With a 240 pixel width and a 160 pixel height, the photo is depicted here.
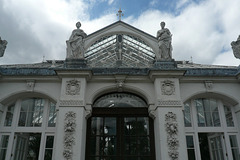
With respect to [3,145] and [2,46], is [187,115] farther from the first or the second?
[2,46]

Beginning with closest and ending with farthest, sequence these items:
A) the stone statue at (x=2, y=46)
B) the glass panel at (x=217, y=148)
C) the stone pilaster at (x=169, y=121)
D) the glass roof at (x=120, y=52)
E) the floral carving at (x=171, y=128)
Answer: the stone pilaster at (x=169, y=121) → the floral carving at (x=171, y=128) → the glass panel at (x=217, y=148) → the stone statue at (x=2, y=46) → the glass roof at (x=120, y=52)

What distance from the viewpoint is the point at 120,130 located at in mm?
7879

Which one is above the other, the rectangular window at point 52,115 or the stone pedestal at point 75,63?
the stone pedestal at point 75,63

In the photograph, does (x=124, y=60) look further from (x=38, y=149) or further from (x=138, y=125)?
(x=38, y=149)

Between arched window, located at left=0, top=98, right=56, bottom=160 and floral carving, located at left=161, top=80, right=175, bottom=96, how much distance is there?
447 centimetres

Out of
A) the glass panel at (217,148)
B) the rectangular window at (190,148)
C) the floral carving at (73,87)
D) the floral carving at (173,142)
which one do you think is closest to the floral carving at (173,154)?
the floral carving at (173,142)

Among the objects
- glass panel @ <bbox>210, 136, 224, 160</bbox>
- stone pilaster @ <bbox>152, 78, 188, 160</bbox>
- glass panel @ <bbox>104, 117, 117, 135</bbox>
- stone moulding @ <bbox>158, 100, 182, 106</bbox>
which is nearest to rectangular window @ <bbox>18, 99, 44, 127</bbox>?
glass panel @ <bbox>104, 117, 117, 135</bbox>

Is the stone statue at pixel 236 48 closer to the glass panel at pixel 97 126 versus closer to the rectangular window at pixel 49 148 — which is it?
the glass panel at pixel 97 126

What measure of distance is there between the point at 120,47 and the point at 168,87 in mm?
3185

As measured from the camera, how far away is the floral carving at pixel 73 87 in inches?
296

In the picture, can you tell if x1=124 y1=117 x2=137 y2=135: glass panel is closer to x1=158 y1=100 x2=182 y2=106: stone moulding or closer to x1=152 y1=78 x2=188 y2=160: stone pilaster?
x1=152 y1=78 x2=188 y2=160: stone pilaster

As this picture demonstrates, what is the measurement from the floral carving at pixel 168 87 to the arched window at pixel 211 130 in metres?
1.22

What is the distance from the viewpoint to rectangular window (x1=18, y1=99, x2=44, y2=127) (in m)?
8.05

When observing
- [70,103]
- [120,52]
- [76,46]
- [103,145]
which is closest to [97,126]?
[103,145]
